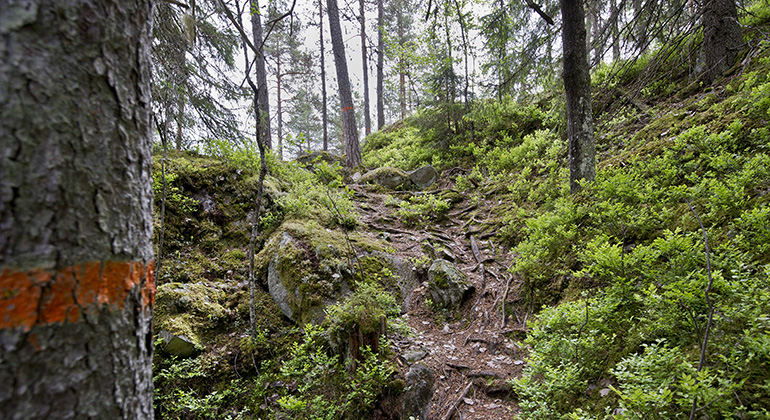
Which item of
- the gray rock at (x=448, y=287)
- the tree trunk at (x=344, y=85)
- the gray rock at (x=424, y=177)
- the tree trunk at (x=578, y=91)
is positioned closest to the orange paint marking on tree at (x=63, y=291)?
the gray rock at (x=448, y=287)

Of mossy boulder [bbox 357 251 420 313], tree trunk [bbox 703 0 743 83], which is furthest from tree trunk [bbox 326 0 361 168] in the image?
tree trunk [bbox 703 0 743 83]

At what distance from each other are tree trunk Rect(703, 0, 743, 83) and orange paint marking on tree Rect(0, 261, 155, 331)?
7661 millimetres

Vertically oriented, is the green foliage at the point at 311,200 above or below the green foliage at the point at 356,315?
above

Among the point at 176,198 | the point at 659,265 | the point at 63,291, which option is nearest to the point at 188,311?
the point at 176,198

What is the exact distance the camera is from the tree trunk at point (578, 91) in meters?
4.71

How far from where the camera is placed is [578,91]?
15.9 feet

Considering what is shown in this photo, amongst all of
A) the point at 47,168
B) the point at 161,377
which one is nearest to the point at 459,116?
the point at 161,377

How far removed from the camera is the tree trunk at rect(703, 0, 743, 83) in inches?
190

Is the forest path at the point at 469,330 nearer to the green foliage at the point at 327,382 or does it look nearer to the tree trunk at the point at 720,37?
the green foliage at the point at 327,382

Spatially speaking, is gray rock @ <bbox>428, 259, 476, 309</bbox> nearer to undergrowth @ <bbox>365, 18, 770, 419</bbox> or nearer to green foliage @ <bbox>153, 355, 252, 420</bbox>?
undergrowth @ <bbox>365, 18, 770, 419</bbox>

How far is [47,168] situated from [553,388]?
11.1ft

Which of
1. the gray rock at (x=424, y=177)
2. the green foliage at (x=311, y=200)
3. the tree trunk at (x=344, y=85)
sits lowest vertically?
the green foliage at (x=311, y=200)

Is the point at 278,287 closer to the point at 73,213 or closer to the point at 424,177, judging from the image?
the point at 73,213

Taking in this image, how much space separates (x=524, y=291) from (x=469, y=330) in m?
0.97
